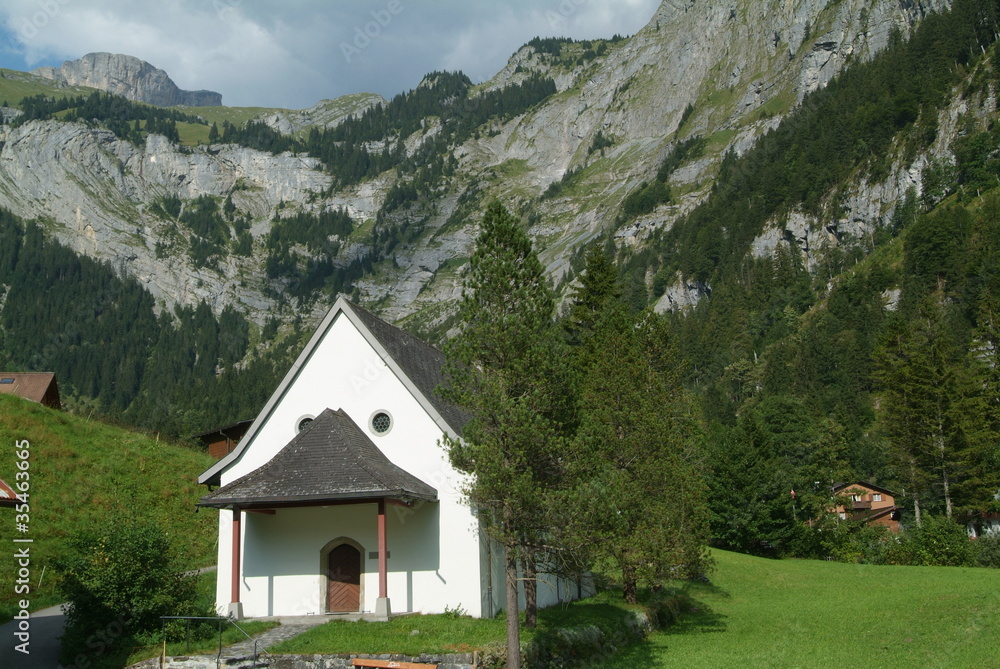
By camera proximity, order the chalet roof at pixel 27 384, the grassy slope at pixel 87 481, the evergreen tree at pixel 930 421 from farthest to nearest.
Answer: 1. the evergreen tree at pixel 930 421
2. the chalet roof at pixel 27 384
3. the grassy slope at pixel 87 481

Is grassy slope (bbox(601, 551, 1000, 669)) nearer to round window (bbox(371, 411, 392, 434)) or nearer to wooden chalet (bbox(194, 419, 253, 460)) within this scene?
round window (bbox(371, 411, 392, 434))

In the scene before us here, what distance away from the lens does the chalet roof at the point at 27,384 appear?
162 feet

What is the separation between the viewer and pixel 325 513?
80.2ft

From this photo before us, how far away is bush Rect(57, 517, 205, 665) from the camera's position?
17.9m

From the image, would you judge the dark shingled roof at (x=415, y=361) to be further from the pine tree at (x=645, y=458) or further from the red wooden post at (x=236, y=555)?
the red wooden post at (x=236, y=555)


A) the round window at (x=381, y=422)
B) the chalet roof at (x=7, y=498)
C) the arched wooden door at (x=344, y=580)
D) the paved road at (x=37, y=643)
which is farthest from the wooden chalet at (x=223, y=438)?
the chalet roof at (x=7, y=498)

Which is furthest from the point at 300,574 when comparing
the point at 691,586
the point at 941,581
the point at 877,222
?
the point at 877,222

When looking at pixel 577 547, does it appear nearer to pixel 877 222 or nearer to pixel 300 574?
pixel 300 574

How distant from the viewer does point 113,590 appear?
1797 centimetres

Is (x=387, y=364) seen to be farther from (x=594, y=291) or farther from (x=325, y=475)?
(x=594, y=291)

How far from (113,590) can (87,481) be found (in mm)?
17994

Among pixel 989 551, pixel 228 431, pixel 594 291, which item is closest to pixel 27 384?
pixel 228 431

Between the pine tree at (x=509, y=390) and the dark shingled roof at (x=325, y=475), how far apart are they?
387 cm

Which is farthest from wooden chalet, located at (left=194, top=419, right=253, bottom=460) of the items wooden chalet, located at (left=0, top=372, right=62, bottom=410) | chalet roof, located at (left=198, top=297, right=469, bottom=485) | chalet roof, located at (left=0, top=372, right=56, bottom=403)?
chalet roof, located at (left=198, top=297, right=469, bottom=485)
